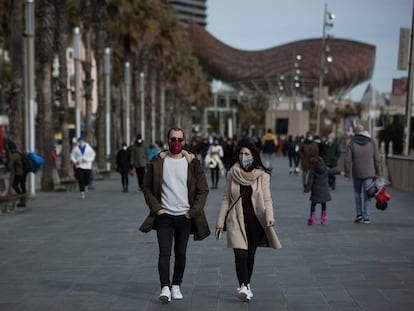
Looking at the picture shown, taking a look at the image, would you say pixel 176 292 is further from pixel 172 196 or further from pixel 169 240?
pixel 172 196

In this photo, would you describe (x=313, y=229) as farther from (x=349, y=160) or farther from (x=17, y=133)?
(x=17, y=133)

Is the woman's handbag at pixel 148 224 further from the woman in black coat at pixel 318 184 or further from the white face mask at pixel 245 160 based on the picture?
the woman in black coat at pixel 318 184

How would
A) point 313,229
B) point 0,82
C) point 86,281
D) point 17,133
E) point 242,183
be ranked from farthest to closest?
point 0,82 < point 17,133 < point 313,229 < point 86,281 < point 242,183

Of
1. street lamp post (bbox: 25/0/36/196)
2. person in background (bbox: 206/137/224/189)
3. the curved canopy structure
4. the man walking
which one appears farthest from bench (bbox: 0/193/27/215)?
the curved canopy structure

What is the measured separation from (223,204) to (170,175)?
531 mm

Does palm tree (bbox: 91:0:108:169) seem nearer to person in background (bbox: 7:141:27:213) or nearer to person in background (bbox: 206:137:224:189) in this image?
person in background (bbox: 206:137:224:189)

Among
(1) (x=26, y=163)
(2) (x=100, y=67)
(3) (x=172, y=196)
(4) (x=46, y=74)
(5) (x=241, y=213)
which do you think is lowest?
(1) (x=26, y=163)

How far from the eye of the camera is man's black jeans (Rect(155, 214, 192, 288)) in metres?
7.79

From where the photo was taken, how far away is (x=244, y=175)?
7.83m

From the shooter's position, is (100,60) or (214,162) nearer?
(214,162)

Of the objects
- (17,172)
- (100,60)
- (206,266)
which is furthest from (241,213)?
(100,60)

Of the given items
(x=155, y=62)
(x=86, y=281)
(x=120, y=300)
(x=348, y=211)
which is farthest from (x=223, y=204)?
(x=155, y=62)

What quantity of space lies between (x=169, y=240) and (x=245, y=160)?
950 millimetres

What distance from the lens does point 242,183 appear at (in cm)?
779
